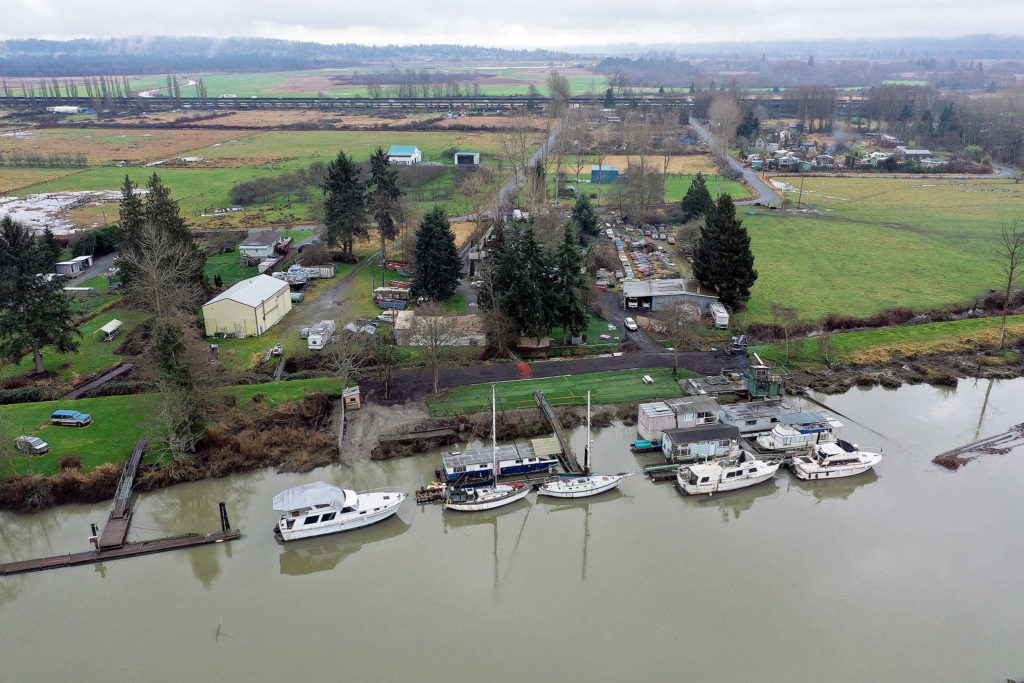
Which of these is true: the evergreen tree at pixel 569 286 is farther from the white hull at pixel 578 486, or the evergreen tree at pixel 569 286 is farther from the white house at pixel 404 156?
the white house at pixel 404 156

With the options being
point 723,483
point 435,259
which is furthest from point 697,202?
point 723,483

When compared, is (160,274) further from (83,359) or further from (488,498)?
(488,498)

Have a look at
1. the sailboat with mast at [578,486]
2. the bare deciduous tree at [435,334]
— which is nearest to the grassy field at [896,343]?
the sailboat with mast at [578,486]

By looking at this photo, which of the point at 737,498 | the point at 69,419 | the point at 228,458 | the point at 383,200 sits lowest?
the point at 737,498

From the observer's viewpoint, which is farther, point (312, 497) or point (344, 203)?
point (344, 203)

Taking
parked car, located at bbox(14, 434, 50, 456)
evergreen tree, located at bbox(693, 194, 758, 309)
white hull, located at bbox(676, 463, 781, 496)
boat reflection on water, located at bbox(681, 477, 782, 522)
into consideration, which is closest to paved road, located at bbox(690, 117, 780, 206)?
evergreen tree, located at bbox(693, 194, 758, 309)

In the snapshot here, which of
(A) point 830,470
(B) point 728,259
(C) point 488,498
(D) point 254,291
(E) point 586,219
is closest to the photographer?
(C) point 488,498

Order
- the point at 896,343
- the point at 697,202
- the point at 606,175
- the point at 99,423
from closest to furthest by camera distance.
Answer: the point at 99,423
the point at 896,343
the point at 697,202
the point at 606,175

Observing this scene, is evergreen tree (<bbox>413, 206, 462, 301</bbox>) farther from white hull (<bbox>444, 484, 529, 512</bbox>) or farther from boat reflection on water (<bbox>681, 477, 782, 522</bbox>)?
boat reflection on water (<bbox>681, 477, 782, 522</bbox>)
